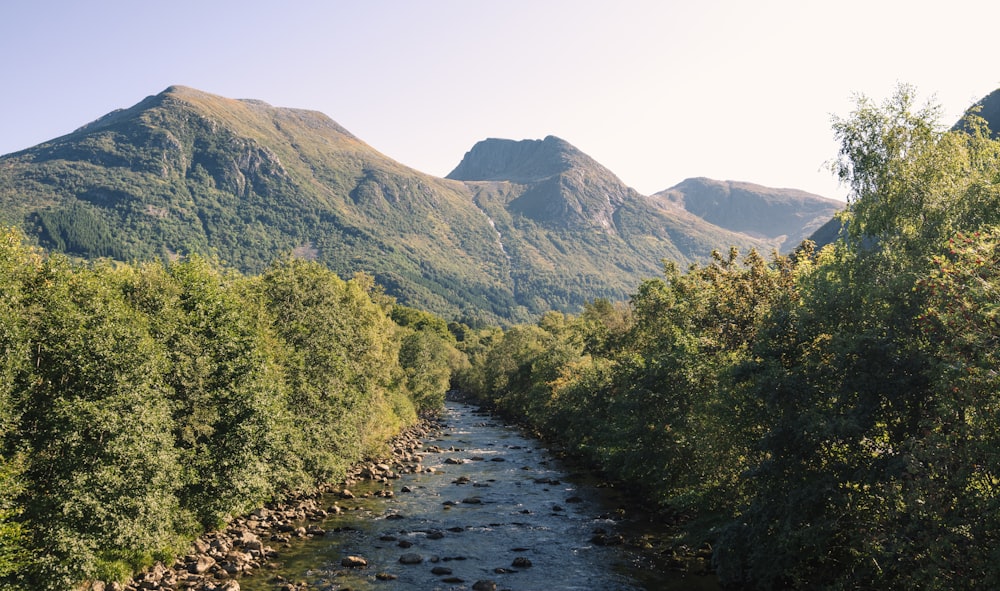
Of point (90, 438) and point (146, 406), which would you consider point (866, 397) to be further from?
point (90, 438)

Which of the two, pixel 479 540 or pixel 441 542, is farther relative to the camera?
pixel 479 540

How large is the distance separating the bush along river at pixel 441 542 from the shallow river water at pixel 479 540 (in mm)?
102

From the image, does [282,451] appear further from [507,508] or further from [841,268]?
[841,268]

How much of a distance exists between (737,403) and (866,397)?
7691mm

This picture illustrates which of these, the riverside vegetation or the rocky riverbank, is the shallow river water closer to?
the rocky riverbank

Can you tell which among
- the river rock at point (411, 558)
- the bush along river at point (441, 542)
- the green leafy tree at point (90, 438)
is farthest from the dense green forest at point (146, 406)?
the river rock at point (411, 558)

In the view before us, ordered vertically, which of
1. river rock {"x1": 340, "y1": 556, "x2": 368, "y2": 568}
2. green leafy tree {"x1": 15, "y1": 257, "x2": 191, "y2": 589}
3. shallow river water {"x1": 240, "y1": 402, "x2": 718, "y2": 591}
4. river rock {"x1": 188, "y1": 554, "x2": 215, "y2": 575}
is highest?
green leafy tree {"x1": 15, "y1": 257, "x2": 191, "y2": 589}

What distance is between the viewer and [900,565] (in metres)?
20.1

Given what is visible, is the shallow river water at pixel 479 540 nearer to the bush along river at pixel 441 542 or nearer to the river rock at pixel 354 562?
the bush along river at pixel 441 542

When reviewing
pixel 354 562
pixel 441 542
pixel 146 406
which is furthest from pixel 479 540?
pixel 146 406

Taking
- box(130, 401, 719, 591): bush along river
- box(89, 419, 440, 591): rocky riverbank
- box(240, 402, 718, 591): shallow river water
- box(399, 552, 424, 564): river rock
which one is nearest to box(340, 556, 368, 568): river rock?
box(130, 401, 719, 591): bush along river

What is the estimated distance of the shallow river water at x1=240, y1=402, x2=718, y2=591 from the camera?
33.4 m

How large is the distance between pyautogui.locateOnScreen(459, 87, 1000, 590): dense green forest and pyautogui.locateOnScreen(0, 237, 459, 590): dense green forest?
Result: 2671cm

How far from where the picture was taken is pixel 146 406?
29.3 metres
